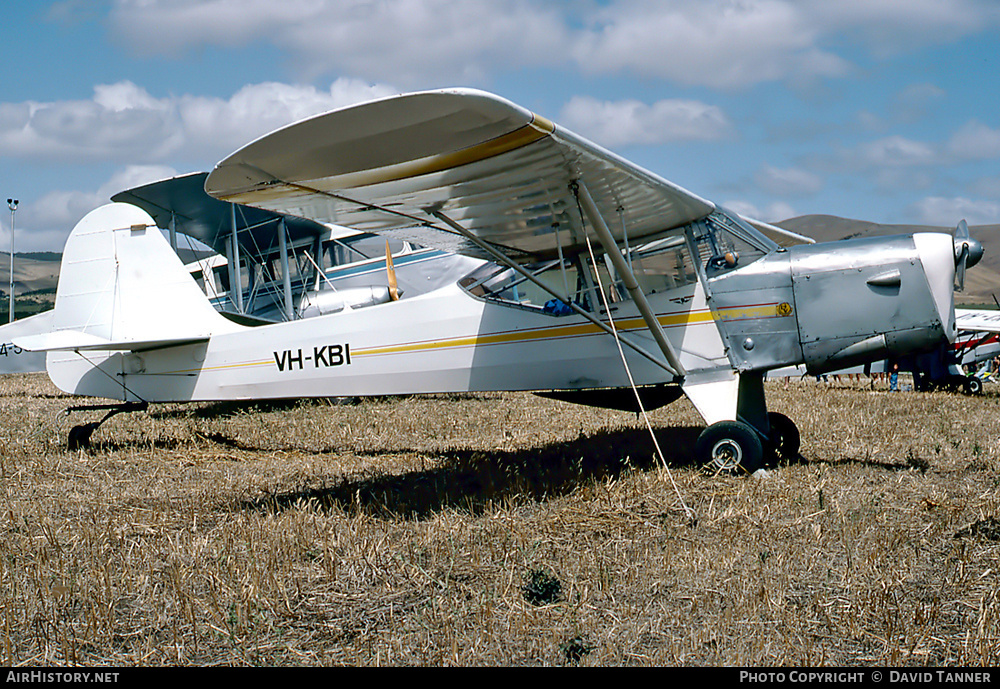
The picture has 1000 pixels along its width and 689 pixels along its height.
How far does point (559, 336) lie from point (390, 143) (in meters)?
2.89

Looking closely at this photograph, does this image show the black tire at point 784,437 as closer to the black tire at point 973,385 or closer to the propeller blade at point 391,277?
the propeller blade at point 391,277

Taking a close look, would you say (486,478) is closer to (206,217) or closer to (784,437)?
(784,437)

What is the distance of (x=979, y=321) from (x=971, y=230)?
14800 cm

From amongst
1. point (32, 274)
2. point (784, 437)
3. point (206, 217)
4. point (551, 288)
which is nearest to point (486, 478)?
point (551, 288)

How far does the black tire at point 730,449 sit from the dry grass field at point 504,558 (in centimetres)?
19

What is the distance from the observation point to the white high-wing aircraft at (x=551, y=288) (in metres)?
4.33

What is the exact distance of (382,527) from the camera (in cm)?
444

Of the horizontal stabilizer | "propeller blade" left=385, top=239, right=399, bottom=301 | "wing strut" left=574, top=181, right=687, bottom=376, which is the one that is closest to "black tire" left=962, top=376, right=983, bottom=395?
"propeller blade" left=385, top=239, right=399, bottom=301

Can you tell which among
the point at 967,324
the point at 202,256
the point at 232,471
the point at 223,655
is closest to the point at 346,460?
the point at 232,471

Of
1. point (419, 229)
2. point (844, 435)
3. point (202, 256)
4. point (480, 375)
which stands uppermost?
point (202, 256)

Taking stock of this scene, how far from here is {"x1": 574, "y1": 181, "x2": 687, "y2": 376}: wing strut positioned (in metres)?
5.12

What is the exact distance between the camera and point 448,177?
486 centimetres

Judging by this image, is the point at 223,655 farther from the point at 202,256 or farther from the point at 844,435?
the point at 202,256

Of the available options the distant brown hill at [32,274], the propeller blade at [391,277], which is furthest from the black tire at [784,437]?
the distant brown hill at [32,274]
